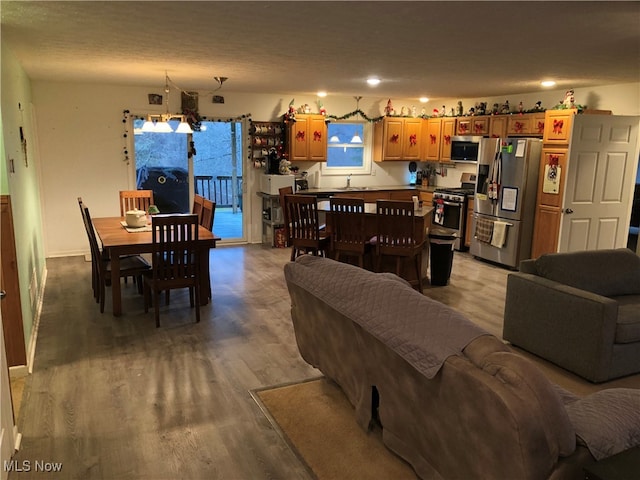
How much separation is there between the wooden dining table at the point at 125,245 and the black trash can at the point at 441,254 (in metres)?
2.48

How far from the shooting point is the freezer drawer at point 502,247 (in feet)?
21.3

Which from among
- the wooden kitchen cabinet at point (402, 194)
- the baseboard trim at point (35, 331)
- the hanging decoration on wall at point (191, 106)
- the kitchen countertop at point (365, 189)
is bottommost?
the baseboard trim at point (35, 331)

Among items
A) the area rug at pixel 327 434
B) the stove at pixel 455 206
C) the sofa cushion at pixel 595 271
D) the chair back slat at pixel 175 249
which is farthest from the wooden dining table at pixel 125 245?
the stove at pixel 455 206

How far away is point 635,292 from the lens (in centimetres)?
397

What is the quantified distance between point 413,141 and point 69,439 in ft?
23.8

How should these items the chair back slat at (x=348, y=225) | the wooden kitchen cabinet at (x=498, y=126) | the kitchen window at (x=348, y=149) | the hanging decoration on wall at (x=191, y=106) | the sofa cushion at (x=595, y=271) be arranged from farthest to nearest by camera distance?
1. the kitchen window at (x=348, y=149)
2. the hanging decoration on wall at (x=191, y=106)
3. the wooden kitchen cabinet at (x=498, y=126)
4. the chair back slat at (x=348, y=225)
5. the sofa cushion at (x=595, y=271)

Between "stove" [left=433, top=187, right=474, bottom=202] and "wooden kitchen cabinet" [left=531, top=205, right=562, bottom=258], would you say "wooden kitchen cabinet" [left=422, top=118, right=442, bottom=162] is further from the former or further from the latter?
"wooden kitchen cabinet" [left=531, top=205, right=562, bottom=258]

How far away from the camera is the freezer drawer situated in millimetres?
6492

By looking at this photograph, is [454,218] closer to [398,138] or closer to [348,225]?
[398,138]

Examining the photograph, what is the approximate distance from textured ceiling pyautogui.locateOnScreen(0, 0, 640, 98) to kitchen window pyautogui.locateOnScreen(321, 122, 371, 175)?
2.70m

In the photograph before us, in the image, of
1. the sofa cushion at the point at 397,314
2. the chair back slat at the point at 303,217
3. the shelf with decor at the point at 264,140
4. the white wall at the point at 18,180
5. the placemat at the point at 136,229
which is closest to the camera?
the sofa cushion at the point at 397,314

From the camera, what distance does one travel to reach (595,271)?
389cm
